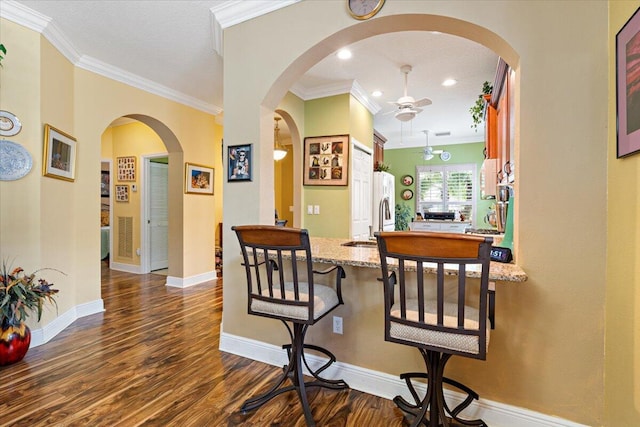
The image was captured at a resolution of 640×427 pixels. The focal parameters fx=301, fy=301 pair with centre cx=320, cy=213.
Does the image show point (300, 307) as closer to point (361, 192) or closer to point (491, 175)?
point (491, 175)

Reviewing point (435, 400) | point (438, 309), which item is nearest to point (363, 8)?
point (438, 309)


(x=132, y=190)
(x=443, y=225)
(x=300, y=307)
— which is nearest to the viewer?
(x=300, y=307)

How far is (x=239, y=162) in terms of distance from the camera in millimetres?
2414

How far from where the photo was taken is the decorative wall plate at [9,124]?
7.80ft

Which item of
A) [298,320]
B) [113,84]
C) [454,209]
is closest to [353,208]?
[298,320]

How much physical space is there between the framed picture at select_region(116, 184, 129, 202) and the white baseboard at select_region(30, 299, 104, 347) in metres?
2.50

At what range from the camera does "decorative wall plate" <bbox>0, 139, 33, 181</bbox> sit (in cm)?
238

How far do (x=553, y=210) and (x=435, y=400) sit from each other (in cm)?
111

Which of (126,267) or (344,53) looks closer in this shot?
(344,53)

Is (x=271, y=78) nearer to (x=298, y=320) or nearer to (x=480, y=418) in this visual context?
(x=298, y=320)

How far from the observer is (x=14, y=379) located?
2.03 metres

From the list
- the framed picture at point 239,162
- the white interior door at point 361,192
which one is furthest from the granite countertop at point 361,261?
the white interior door at point 361,192

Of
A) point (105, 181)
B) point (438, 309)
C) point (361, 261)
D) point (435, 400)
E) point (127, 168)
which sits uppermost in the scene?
point (127, 168)

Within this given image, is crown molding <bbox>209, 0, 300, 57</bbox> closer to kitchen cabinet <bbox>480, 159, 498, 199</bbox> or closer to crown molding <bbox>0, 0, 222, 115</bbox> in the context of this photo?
crown molding <bbox>0, 0, 222, 115</bbox>
